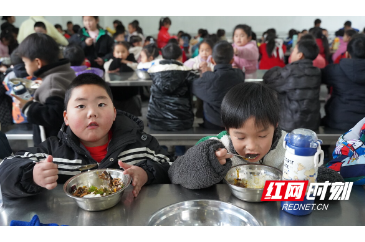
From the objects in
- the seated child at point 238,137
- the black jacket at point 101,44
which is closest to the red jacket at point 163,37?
the black jacket at point 101,44

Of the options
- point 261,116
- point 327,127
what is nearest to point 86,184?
point 261,116

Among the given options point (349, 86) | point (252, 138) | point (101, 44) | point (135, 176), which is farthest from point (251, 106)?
point (101, 44)

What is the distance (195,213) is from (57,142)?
814mm

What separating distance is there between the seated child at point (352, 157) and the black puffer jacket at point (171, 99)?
1.73 meters

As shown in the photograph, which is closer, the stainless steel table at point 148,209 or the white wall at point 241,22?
the stainless steel table at point 148,209

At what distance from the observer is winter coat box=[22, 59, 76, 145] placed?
91.0 inches

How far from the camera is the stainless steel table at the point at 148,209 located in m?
0.97

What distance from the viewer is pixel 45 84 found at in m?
2.41

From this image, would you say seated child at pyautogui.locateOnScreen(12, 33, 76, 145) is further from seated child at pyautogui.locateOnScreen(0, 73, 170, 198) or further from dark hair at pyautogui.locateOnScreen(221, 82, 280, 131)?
dark hair at pyautogui.locateOnScreen(221, 82, 280, 131)

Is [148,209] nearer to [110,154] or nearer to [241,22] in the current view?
[110,154]

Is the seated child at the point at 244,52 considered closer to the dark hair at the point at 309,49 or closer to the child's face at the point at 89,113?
the dark hair at the point at 309,49
